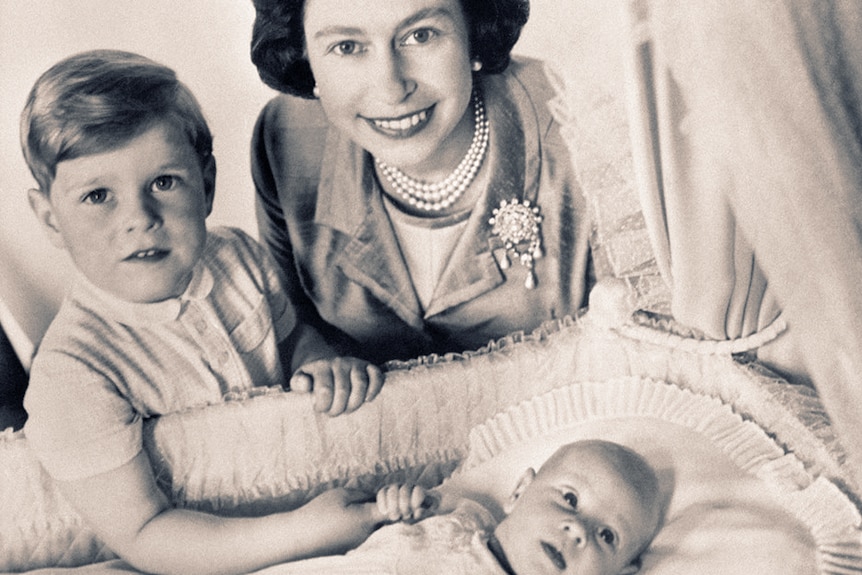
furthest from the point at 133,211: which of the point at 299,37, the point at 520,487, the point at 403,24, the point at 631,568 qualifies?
the point at 631,568

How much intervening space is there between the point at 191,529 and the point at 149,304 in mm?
312

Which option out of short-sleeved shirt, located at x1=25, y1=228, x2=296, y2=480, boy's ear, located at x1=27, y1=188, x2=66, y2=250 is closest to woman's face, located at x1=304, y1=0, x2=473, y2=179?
short-sleeved shirt, located at x1=25, y1=228, x2=296, y2=480

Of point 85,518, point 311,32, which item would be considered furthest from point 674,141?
point 85,518

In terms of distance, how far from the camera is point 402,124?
42.7 inches

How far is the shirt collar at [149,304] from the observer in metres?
1.07

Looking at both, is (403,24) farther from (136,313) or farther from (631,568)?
(631,568)

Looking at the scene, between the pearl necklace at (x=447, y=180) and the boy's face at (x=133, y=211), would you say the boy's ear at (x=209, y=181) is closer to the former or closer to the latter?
the boy's face at (x=133, y=211)

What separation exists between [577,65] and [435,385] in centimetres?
52

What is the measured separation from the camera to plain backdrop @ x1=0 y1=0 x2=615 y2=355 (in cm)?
101

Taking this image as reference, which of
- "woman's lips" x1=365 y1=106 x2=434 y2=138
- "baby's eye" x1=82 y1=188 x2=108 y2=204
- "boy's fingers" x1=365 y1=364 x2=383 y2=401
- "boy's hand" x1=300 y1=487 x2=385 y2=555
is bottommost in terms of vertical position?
"boy's hand" x1=300 y1=487 x2=385 y2=555

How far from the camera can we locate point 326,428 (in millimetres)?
1209

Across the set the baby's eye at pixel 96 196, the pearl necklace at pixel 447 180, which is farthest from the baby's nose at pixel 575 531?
the baby's eye at pixel 96 196

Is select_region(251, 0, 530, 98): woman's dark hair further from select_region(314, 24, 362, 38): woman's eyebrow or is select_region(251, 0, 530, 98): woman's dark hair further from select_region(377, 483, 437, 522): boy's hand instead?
select_region(377, 483, 437, 522): boy's hand

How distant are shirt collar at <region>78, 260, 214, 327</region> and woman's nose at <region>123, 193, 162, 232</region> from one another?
11 cm
